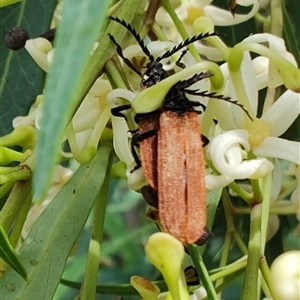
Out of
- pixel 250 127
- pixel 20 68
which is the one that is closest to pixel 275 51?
pixel 250 127

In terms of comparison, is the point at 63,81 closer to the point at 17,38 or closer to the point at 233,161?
the point at 233,161

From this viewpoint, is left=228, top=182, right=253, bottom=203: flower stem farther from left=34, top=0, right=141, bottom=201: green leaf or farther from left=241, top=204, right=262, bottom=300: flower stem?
left=34, top=0, right=141, bottom=201: green leaf

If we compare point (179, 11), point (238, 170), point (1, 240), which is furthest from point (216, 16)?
point (1, 240)

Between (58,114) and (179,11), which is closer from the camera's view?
(58,114)

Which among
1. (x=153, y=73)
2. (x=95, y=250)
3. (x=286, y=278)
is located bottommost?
(x=286, y=278)

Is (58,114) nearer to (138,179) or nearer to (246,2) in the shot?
(138,179)

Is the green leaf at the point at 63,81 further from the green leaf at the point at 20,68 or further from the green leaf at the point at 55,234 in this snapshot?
the green leaf at the point at 20,68

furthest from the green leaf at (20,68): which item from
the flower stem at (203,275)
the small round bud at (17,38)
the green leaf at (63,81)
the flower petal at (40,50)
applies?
the green leaf at (63,81)
